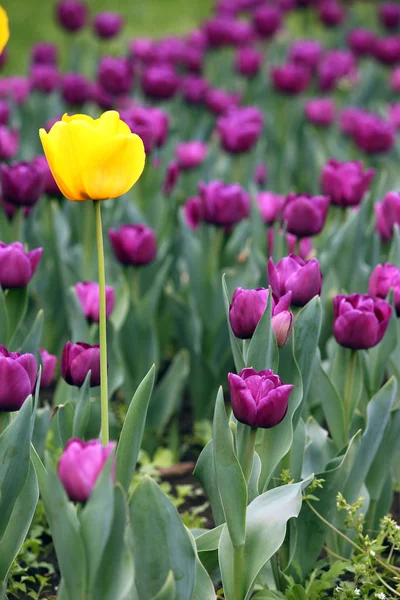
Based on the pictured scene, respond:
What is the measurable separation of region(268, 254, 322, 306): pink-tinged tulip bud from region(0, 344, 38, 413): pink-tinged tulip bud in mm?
469

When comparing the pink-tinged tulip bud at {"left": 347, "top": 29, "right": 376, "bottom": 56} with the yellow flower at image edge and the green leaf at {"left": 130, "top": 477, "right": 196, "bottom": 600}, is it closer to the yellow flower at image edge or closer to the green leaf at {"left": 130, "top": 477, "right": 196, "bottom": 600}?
the yellow flower at image edge

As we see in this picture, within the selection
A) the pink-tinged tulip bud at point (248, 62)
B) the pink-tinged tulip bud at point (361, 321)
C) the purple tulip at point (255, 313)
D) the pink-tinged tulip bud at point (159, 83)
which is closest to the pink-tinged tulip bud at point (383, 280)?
the pink-tinged tulip bud at point (361, 321)

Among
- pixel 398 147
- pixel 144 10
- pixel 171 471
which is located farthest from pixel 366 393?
pixel 144 10

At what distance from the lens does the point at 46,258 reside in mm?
2787

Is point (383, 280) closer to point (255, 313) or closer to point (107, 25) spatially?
point (255, 313)

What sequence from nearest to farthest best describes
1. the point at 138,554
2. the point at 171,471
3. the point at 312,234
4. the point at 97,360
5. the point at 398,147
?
the point at 138,554
the point at 97,360
the point at 312,234
the point at 171,471
the point at 398,147

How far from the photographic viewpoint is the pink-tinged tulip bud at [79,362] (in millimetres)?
1513

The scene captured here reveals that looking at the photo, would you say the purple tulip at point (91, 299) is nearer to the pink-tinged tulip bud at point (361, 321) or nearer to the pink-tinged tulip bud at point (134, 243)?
the pink-tinged tulip bud at point (134, 243)

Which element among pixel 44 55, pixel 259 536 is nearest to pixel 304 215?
pixel 259 536

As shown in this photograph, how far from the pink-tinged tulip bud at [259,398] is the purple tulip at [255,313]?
15cm

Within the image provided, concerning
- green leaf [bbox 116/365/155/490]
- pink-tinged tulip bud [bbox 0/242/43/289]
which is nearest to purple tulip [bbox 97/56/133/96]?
pink-tinged tulip bud [bbox 0/242/43/289]

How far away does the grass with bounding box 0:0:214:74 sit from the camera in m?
8.13

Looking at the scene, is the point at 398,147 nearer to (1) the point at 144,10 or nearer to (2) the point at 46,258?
(2) the point at 46,258

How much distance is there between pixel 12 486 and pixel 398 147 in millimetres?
3046
